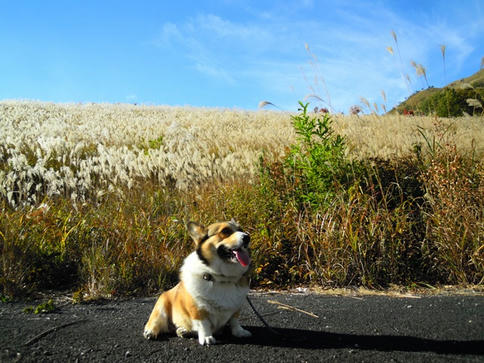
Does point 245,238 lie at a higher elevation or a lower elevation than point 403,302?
higher

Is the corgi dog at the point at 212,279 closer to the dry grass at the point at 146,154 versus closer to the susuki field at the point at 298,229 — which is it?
the susuki field at the point at 298,229

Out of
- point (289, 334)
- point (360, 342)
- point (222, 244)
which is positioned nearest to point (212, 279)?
point (222, 244)

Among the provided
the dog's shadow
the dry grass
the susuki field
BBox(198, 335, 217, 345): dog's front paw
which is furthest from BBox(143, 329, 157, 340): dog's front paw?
the dry grass

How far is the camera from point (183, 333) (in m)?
3.34

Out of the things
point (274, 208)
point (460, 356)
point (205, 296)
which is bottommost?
point (460, 356)

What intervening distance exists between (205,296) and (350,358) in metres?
1.12

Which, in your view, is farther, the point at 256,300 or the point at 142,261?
the point at 142,261

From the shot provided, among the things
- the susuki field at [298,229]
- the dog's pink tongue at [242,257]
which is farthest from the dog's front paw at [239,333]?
the susuki field at [298,229]

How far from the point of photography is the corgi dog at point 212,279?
2893 mm

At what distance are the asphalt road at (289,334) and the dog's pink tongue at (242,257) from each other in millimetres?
747

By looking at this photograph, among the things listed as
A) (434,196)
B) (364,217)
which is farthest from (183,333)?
(434,196)

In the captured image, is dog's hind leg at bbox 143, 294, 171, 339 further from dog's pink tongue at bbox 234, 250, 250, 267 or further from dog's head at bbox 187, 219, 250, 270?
dog's pink tongue at bbox 234, 250, 250, 267

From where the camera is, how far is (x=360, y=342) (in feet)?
11.1

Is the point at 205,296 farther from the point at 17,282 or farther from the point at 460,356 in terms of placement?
the point at 17,282
